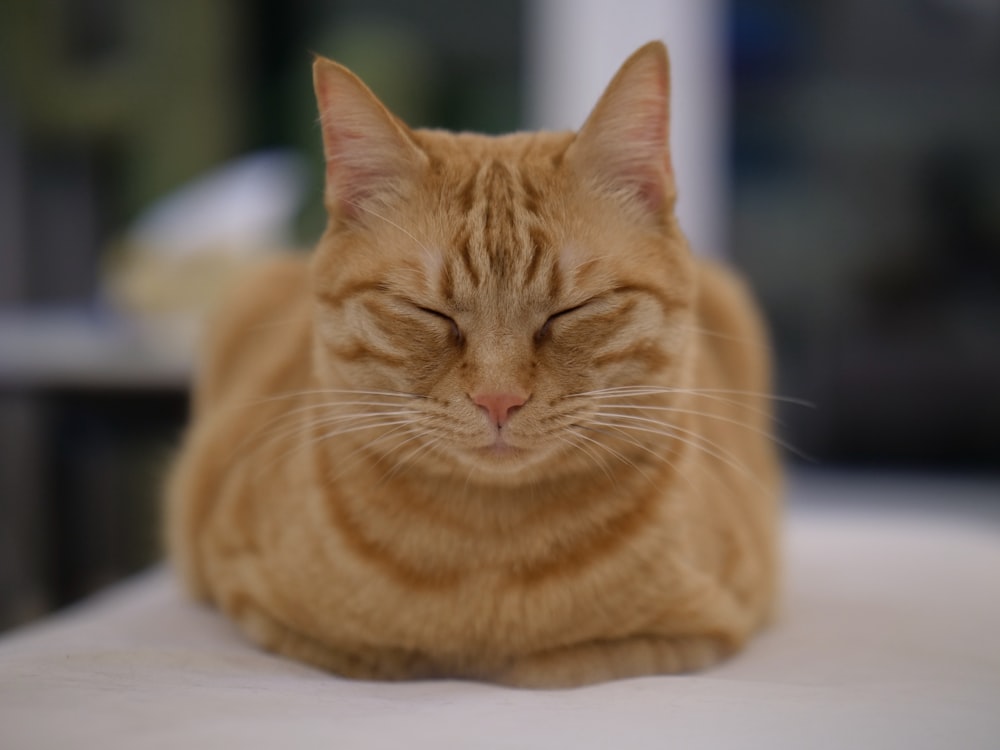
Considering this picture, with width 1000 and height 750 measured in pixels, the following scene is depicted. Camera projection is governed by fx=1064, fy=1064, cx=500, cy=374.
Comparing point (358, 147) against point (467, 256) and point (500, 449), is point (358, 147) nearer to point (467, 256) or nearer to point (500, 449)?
point (467, 256)

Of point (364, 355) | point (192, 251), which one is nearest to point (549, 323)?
point (364, 355)

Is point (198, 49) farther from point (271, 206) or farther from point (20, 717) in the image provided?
point (20, 717)

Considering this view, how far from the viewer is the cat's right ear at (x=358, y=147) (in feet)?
3.84

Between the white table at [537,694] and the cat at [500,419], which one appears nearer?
the white table at [537,694]

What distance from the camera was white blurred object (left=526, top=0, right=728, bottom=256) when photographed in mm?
3084

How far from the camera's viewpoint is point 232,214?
9.23 ft

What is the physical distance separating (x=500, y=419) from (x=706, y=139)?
7.77 feet

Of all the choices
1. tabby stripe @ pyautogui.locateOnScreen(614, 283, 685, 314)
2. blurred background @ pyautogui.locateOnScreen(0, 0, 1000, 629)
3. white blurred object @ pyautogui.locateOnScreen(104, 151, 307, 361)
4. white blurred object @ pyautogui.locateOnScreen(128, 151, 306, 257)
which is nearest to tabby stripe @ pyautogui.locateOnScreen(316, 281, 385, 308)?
tabby stripe @ pyautogui.locateOnScreen(614, 283, 685, 314)

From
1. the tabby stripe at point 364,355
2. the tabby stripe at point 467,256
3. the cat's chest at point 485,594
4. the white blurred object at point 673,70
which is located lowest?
the cat's chest at point 485,594

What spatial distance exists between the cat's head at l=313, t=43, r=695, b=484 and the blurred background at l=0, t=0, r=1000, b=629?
5.82ft

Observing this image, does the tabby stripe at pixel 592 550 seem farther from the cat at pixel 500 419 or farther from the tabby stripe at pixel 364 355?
the tabby stripe at pixel 364 355

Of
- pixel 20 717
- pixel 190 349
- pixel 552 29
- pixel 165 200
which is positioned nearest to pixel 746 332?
pixel 20 717

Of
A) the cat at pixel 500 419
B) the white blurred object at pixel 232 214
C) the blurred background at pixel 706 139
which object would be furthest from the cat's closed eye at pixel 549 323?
the blurred background at pixel 706 139

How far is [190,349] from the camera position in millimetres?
2623
